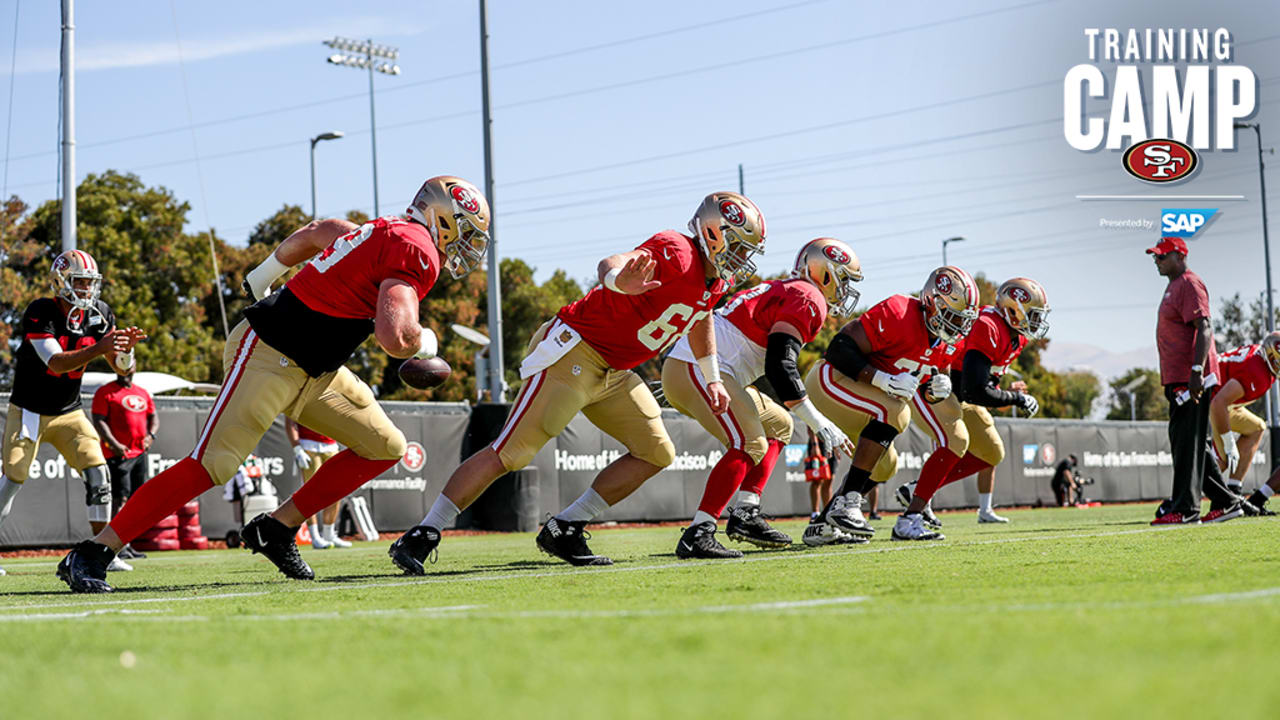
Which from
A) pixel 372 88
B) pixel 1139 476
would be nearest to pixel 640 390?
pixel 1139 476

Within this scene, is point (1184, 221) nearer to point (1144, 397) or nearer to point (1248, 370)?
point (1248, 370)

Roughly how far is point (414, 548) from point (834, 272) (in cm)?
342

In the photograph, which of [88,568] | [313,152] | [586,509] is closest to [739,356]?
[586,509]

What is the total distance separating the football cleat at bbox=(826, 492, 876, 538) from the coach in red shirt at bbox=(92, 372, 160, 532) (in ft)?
22.6

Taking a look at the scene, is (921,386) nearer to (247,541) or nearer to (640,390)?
(640,390)

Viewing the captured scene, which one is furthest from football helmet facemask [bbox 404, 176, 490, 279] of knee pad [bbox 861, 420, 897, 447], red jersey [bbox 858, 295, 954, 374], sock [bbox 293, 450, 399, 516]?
knee pad [bbox 861, 420, 897, 447]

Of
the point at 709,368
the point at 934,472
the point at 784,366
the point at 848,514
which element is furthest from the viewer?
the point at 934,472

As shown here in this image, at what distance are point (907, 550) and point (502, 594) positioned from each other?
123 inches

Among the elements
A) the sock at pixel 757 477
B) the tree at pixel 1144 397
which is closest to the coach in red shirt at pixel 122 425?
the sock at pixel 757 477

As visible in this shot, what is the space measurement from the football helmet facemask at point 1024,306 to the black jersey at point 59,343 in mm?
6962

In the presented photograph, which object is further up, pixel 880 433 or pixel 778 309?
pixel 778 309

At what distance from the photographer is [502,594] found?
520 centimetres

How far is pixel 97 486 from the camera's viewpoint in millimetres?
9305

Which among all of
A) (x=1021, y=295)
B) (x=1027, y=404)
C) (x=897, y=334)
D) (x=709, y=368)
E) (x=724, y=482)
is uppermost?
(x=1021, y=295)
